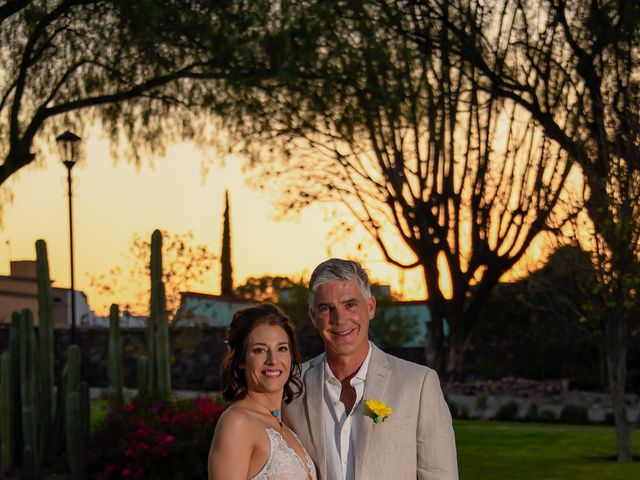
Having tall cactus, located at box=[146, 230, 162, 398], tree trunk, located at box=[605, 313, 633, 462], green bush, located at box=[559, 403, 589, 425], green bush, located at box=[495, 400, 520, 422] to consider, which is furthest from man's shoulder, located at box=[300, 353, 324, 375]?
green bush, located at box=[495, 400, 520, 422]

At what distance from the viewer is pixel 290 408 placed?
4887mm

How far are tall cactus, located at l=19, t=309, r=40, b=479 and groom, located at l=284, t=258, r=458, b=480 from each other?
39.2 ft

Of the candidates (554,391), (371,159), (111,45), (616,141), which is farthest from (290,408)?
(554,391)

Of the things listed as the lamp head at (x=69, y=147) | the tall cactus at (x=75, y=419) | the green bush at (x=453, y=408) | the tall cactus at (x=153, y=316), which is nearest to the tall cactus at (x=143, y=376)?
the tall cactus at (x=153, y=316)

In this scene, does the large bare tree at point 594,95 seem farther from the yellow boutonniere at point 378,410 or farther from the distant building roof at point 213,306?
the distant building roof at point 213,306

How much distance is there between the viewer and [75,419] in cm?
1602

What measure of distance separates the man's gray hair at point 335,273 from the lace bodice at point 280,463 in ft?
1.88

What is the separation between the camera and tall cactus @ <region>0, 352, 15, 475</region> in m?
16.3

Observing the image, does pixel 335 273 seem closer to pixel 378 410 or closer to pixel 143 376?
pixel 378 410

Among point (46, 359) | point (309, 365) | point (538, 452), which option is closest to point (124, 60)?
point (46, 359)

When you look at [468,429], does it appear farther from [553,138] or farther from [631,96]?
[631,96]

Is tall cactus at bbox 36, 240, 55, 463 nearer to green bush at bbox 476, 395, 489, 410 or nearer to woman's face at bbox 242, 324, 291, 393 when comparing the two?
green bush at bbox 476, 395, 489, 410

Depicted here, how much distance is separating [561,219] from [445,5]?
6.20 meters

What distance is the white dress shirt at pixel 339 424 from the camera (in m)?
4.74
